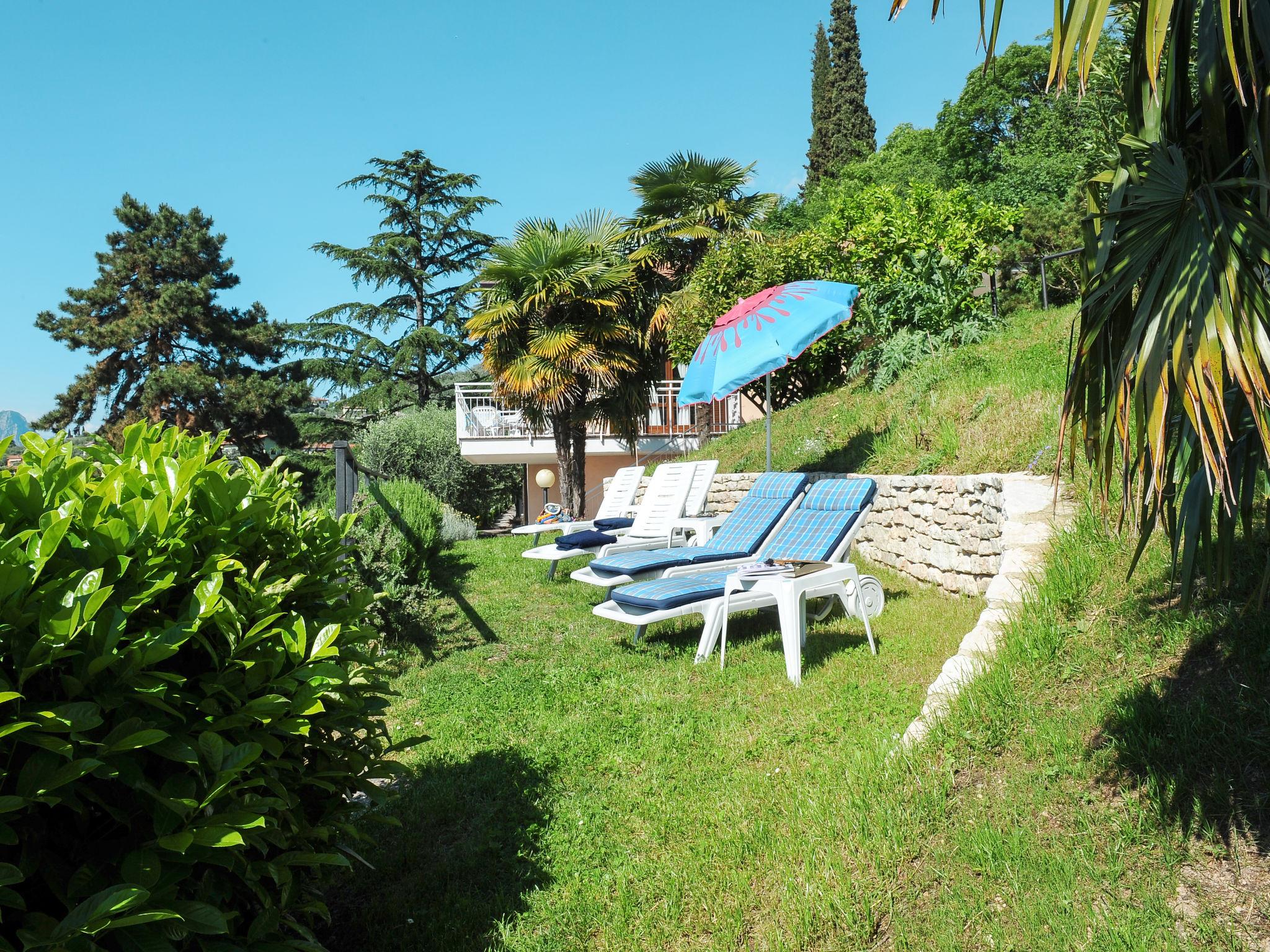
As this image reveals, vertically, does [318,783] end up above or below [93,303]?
below

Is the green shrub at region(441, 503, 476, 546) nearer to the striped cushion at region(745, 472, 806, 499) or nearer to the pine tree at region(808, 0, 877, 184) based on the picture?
the striped cushion at region(745, 472, 806, 499)

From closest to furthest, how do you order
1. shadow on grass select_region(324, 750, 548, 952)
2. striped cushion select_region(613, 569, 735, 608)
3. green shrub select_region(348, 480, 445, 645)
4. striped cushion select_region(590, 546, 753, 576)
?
shadow on grass select_region(324, 750, 548, 952) < striped cushion select_region(613, 569, 735, 608) < striped cushion select_region(590, 546, 753, 576) < green shrub select_region(348, 480, 445, 645)

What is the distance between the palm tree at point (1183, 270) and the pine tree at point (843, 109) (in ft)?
119

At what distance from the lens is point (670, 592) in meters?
5.24

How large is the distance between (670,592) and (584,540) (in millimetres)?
3362

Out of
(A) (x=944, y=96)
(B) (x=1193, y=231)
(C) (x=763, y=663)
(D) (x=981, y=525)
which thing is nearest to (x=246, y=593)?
(B) (x=1193, y=231)

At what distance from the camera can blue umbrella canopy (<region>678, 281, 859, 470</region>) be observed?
8.28 meters

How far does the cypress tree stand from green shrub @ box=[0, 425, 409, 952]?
123 ft

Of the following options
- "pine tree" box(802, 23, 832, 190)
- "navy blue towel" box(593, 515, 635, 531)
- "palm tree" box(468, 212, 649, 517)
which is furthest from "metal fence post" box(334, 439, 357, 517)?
"pine tree" box(802, 23, 832, 190)

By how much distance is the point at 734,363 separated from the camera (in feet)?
28.0

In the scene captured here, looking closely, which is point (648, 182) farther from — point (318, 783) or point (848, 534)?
point (318, 783)

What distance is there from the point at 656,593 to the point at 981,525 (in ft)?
9.10

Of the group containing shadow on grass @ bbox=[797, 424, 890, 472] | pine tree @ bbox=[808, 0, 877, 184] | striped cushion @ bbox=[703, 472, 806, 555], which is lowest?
striped cushion @ bbox=[703, 472, 806, 555]

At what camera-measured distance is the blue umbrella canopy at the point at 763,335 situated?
27.2 feet
